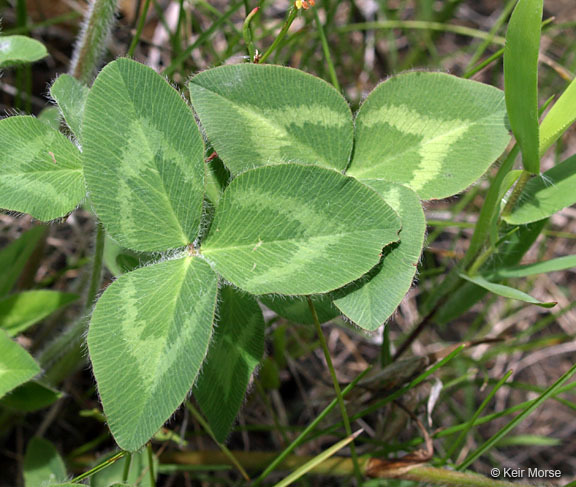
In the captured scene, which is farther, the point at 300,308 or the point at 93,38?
the point at 93,38

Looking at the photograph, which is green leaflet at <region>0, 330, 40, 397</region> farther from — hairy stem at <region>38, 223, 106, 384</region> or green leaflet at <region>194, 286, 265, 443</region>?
green leaflet at <region>194, 286, 265, 443</region>

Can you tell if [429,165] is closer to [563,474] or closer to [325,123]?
[325,123]

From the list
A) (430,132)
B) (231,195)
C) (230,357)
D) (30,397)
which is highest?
(430,132)

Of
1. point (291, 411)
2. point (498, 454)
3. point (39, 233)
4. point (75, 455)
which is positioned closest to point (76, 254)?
point (39, 233)

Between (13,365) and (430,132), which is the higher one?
(430,132)

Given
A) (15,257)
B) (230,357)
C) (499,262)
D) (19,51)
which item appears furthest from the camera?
(15,257)

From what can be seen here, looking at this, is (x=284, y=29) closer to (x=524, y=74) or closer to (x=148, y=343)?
(x=524, y=74)

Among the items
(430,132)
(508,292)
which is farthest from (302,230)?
(508,292)
